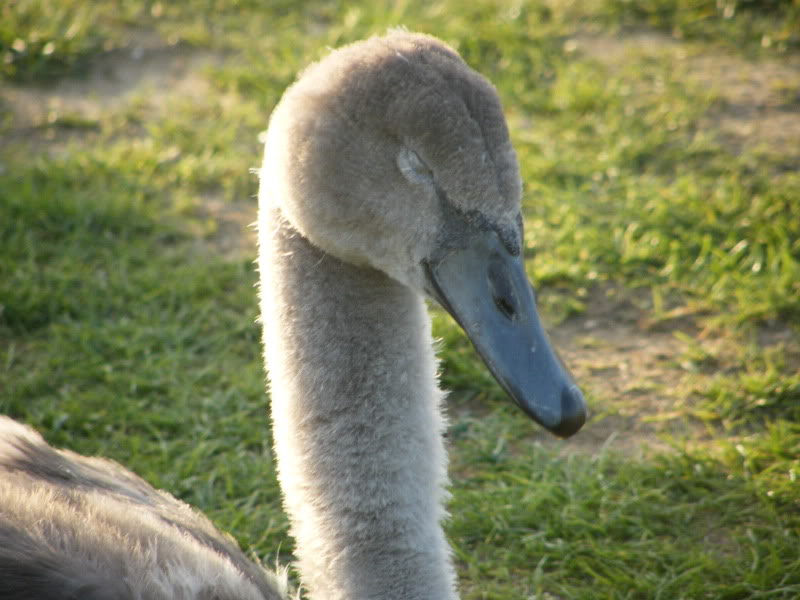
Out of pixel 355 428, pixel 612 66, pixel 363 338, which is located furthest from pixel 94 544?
pixel 612 66

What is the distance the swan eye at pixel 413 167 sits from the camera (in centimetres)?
232

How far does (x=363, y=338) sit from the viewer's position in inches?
98.1

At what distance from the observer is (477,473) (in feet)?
12.1

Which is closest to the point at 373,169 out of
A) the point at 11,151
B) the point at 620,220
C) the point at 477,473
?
the point at 477,473

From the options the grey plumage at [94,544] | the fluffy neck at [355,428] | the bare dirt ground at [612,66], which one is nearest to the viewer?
the grey plumage at [94,544]

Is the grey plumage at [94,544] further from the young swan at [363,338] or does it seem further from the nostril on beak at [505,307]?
the nostril on beak at [505,307]

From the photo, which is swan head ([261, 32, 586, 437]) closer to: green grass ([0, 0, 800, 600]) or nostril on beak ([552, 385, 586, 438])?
nostril on beak ([552, 385, 586, 438])

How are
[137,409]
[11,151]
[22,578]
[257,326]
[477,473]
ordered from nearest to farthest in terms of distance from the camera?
[22,578]
[477,473]
[137,409]
[257,326]
[11,151]

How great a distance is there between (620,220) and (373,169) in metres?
2.74

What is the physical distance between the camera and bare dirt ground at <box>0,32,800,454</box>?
12.8 ft

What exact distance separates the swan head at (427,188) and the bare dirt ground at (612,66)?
1.56 m

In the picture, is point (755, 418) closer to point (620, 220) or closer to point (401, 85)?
point (620, 220)

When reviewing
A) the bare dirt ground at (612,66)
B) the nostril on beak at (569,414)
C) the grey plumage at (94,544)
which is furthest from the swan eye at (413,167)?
the bare dirt ground at (612,66)

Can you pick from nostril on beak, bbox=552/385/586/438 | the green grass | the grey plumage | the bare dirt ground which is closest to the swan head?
nostril on beak, bbox=552/385/586/438
